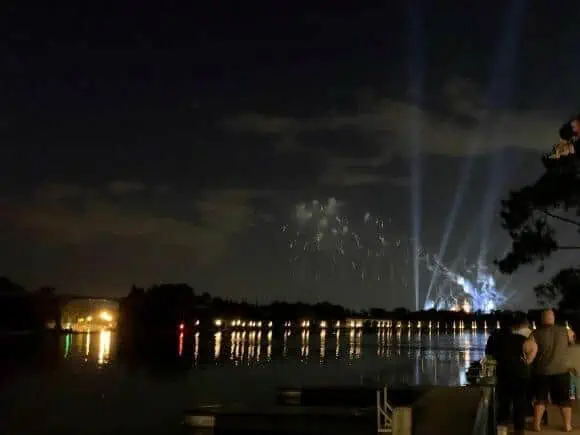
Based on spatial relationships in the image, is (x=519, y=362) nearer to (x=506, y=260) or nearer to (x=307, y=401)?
(x=506, y=260)

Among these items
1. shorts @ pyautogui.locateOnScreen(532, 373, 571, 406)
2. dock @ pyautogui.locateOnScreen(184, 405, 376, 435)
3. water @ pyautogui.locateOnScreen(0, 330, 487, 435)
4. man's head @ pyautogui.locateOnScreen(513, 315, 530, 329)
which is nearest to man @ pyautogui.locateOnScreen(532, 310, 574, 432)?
shorts @ pyautogui.locateOnScreen(532, 373, 571, 406)

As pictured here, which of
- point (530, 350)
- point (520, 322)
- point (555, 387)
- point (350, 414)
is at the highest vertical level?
point (520, 322)

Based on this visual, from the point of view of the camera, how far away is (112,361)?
103 metres

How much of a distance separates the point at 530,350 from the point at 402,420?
17.5 feet

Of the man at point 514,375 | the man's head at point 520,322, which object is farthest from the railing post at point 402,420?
the man's head at point 520,322

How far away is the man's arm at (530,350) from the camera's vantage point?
53.5 feet

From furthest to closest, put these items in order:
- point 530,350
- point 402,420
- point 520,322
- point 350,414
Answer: point 350,414 → point 520,322 → point 530,350 → point 402,420

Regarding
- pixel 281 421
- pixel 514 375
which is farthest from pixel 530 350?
pixel 281 421

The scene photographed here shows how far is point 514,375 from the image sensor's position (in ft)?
57.5

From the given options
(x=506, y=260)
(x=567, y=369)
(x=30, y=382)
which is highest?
(x=506, y=260)

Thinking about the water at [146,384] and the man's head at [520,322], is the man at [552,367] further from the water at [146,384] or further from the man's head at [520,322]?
the water at [146,384]

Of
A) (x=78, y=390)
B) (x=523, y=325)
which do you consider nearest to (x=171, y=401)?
(x=78, y=390)

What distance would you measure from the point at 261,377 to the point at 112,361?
1456 inches

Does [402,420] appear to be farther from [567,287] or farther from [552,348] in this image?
[567,287]
